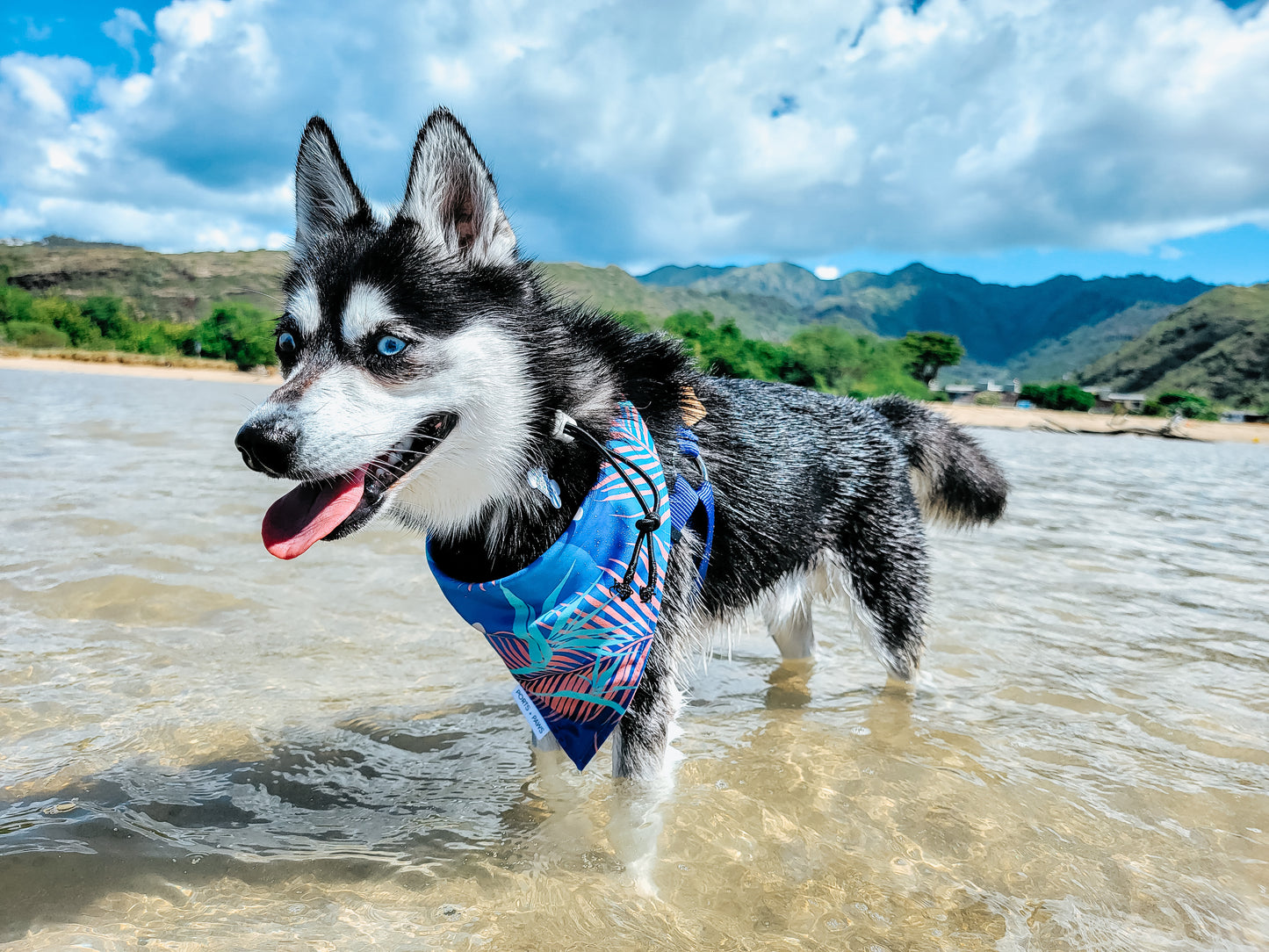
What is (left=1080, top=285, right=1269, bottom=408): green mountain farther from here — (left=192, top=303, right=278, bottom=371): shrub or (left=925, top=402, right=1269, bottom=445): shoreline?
(left=192, top=303, right=278, bottom=371): shrub

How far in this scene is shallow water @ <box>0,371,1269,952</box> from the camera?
2.56 m

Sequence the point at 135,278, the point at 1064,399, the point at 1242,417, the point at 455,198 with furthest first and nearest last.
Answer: the point at 135,278 < the point at 1064,399 < the point at 1242,417 < the point at 455,198

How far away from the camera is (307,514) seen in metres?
2.23

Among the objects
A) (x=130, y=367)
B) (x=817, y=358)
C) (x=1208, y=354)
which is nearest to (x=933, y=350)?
(x=1208, y=354)

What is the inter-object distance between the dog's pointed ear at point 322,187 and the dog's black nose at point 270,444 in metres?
1.07

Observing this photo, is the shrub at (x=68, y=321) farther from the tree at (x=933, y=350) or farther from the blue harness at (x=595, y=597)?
the tree at (x=933, y=350)

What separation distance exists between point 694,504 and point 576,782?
56.7 inches

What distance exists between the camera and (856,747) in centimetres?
390

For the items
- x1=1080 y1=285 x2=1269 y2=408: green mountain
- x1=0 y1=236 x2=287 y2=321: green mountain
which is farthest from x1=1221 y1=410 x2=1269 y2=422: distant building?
x1=0 y1=236 x2=287 y2=321: green mountain

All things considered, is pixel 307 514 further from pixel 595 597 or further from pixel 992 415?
pixel 992 415

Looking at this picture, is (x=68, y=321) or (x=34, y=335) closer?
(x=34, y=335)

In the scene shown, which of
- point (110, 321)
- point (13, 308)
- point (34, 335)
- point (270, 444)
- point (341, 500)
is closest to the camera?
point (270, 444)

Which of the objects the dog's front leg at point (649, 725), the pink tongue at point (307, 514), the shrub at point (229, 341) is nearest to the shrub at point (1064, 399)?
the shrub at point (229, 341)

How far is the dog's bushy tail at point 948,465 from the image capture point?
15.5 feet
